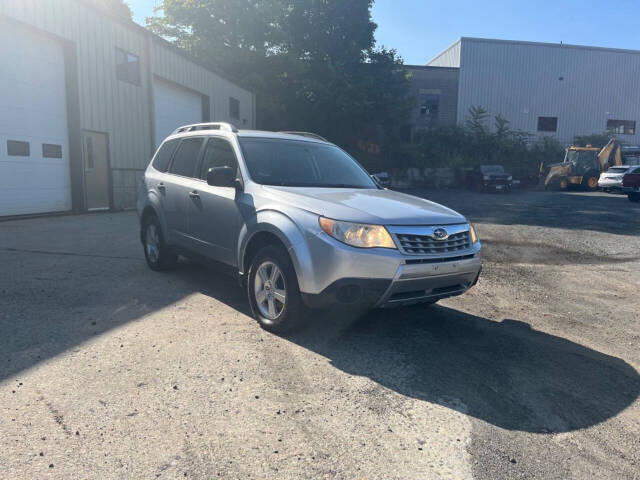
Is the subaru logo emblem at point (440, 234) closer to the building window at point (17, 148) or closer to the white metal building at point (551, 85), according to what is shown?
the building window at point (17, 148)

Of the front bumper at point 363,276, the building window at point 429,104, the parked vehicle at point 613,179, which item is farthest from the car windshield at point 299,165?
the building window at point 429,104

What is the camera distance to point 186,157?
19.9ft

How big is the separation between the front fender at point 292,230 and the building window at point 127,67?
→ 13539mm

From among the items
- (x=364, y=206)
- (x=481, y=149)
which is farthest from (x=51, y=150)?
(x=481, y=149)

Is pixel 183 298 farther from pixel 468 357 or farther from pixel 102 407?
pixel 468 357

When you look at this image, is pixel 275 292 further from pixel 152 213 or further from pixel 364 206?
pixel 152 213

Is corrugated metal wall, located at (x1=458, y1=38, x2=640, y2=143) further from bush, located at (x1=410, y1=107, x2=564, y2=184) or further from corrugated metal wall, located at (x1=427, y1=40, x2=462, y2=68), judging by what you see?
bush, located at (x1=410, y1=107, x2=564, y2=184)

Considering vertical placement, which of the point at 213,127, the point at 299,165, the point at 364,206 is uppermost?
the point at 213,127

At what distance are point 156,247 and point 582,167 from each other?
94.7 ft

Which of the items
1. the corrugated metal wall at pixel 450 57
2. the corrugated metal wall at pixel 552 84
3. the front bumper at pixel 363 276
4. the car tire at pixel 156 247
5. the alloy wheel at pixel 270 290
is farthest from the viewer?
the corrugated metal wall at pixel 450 57

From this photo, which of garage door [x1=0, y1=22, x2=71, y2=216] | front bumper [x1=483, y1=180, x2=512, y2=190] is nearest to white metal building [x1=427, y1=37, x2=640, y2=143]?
front bumper [x1=483, y1=180, x2=512, y2=190]

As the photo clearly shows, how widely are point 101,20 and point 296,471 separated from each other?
15.8 meters

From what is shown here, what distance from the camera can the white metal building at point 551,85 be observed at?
39.4m

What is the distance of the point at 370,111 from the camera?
32.9 m
